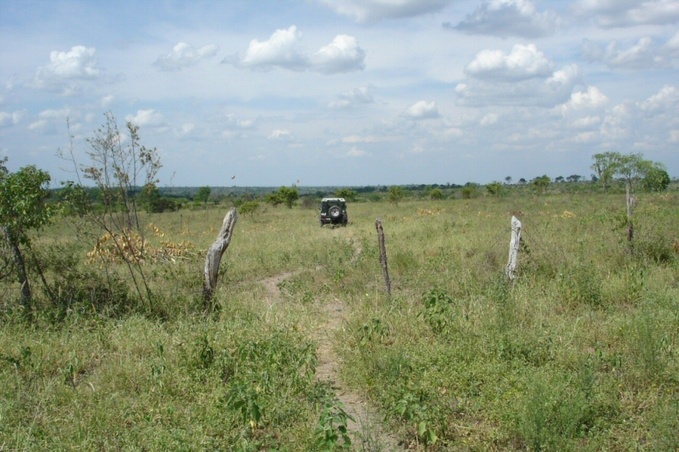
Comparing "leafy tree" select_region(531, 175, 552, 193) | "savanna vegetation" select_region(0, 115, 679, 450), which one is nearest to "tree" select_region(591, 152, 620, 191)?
"leafy tree" select_region(531, 175, 552, 193)

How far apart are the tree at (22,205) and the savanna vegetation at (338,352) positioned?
2cm

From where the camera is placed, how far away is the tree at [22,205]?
7.00 meters

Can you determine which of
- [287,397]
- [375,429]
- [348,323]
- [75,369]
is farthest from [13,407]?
[348,323]

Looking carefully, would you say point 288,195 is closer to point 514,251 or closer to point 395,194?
point 395,194

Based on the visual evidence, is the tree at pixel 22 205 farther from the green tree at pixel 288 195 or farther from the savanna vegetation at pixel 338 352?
the green tree at pixel 288 195

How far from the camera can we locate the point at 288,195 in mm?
40188

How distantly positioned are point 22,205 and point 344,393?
4528 millimetres

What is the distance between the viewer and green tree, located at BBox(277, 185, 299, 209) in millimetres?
40250

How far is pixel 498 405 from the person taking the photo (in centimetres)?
488

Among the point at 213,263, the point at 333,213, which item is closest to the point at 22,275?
the point at 213,263

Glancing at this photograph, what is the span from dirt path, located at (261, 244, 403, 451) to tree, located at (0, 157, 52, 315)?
3.17 metres

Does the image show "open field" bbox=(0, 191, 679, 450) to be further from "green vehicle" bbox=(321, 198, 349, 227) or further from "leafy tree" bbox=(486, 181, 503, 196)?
"leafy tree" bbox=(486, 181, 503, 196)

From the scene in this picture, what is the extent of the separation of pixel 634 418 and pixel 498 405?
3.54ft

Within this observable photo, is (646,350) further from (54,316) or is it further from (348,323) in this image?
(54,316)
